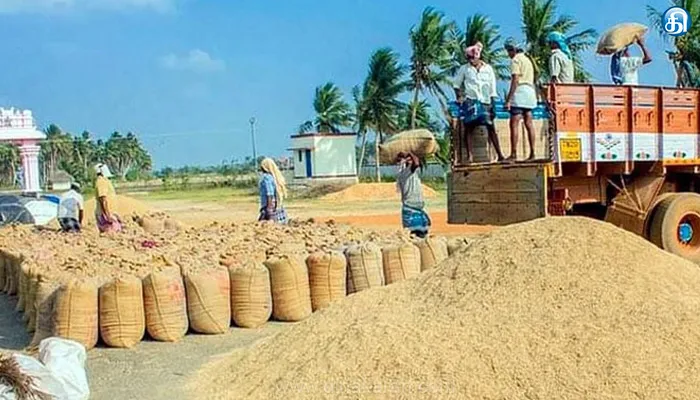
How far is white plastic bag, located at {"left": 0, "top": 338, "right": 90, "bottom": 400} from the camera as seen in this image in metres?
4.93

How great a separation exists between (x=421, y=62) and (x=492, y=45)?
5.19 m

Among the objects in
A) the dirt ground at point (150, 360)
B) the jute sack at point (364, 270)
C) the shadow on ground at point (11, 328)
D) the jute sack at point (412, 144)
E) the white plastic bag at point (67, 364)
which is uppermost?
the jute sack at point (412, 144)

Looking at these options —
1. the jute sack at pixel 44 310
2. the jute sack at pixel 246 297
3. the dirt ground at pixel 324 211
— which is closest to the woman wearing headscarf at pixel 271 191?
A: the jute sack at pixel 246 297

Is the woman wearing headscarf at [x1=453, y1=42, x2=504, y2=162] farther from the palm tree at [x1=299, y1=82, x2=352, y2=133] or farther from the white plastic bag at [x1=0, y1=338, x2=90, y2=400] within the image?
the palm tree at [x1=299, y1=82, x2=352, y2=133]

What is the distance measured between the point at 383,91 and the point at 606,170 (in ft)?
124

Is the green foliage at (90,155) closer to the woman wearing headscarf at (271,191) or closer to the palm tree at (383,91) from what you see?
the palm tree at (383,91)

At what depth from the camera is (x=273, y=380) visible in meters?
5.27

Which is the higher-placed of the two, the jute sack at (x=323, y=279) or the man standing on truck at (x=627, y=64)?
the man standing on truck at (x=627, y=64)

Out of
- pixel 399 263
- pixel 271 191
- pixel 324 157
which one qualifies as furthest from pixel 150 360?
pixel 324 157

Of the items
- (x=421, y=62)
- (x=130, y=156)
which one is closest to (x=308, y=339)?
(x=421, y=62)

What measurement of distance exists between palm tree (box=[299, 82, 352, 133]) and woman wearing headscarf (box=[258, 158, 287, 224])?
42379 millimetres

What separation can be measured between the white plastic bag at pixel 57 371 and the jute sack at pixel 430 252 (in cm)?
384

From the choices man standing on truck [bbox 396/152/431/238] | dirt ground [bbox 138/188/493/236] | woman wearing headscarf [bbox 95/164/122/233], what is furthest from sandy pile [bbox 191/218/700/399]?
dirt ground [bbox 138/188/493/236]

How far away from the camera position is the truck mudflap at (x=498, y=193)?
31.2 feet
